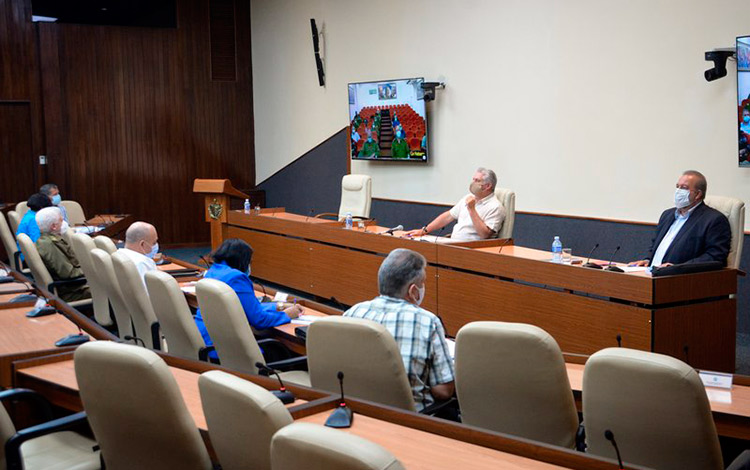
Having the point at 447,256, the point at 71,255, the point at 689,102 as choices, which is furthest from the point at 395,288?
the point at 689,102

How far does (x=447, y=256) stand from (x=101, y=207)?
7213 millimetres

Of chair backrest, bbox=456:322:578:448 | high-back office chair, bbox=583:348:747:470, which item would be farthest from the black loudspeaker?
high-back office chair, bbox=583:348:747:470

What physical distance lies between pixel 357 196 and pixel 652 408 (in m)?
6.31

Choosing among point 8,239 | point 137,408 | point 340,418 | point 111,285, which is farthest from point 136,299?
point 8,239

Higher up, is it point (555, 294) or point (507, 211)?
point (507, 211)

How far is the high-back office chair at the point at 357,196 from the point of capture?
8.28 m

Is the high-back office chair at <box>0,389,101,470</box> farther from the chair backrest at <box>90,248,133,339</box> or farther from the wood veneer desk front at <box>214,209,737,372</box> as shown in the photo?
the wood veneer desk front at <box>214,209,737,372</box>

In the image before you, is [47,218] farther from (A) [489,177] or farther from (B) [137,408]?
(B) [137,408]

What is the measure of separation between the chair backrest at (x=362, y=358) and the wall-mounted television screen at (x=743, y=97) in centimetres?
424

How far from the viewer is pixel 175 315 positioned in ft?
13.0

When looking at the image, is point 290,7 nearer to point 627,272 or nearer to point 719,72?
point 719,72

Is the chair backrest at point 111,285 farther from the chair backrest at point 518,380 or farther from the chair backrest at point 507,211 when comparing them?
the chair backrest at point 507,211

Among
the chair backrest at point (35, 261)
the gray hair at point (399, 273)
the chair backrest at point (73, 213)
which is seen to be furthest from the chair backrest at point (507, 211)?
the chair backrest at point (73, 213)

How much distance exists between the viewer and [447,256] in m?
5.90
